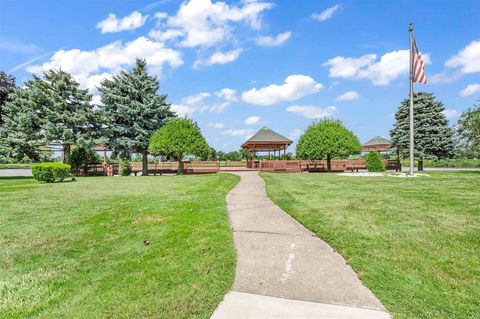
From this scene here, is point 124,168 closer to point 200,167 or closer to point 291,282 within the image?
point 200,167

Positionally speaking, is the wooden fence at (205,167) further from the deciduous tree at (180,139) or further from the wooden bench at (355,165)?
the deciduous tree at (180,139)

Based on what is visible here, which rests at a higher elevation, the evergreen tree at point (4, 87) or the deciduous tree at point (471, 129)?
the evergreen tree at point (4, 87)

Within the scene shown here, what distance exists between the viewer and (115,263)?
13.3ft

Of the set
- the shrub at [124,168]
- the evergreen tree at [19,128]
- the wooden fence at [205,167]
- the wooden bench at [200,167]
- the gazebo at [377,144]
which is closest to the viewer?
the evergreen tree at [19,128]

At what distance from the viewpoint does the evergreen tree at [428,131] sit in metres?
31.1

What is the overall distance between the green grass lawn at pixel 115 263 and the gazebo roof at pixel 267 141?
963 inches

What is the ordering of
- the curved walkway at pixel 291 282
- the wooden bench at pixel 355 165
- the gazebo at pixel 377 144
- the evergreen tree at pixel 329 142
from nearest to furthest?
1. the curved walkway at pixel 291 282
2. the evergreen tree at pixel 329 142
3. the wooden bench at pixel 355 165
4. the gazebo at pixel 377 144

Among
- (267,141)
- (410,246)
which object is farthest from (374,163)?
(410,246)

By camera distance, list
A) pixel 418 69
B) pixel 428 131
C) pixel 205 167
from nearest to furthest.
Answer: pixel 418 69
pixel 205 167
pixel 428 131

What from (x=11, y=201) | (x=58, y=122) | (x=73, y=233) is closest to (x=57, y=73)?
(x=58, y=122)

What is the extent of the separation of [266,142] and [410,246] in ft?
88.6

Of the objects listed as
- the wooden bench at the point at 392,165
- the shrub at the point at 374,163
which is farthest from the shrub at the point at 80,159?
the wooden bench at the point at 392,165

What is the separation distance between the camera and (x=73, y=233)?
18.2 ft

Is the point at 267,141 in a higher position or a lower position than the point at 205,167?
higher
